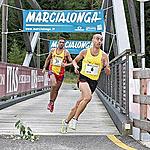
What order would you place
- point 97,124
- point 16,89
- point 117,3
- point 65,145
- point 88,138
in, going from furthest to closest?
point 117,3
point 16,89
point 97,124
point 88,138
point 65,145

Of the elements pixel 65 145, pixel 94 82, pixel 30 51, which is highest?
pixel 30 51

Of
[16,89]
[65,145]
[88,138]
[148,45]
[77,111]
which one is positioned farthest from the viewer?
[148,45]

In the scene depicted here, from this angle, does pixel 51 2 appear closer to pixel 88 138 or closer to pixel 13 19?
pixel 13 19

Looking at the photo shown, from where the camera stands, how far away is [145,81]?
789cm

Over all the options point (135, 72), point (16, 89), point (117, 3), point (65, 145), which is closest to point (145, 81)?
point (135, 72)

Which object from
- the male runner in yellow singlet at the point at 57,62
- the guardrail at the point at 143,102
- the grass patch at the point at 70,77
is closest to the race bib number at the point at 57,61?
the male runner in yellow singlet at the point at 57,62

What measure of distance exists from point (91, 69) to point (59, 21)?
20.1 m

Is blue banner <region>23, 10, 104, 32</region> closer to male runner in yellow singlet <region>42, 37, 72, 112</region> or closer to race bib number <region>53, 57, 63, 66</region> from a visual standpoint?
male runner in yellow singlet <region>42, 37, 72, 112</region>

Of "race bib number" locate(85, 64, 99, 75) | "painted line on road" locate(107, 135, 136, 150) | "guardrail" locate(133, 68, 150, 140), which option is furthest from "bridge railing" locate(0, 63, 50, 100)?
"guardrail" locate(133, 68, 150, 140)

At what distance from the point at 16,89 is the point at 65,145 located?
434 inches

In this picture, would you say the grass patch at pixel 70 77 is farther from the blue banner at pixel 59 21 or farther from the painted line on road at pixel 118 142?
the painted line on road at pixel 118 142

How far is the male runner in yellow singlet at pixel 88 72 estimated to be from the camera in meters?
8.38

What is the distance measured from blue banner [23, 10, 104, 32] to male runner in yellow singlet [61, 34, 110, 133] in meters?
19.0

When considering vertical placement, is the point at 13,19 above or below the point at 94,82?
above
